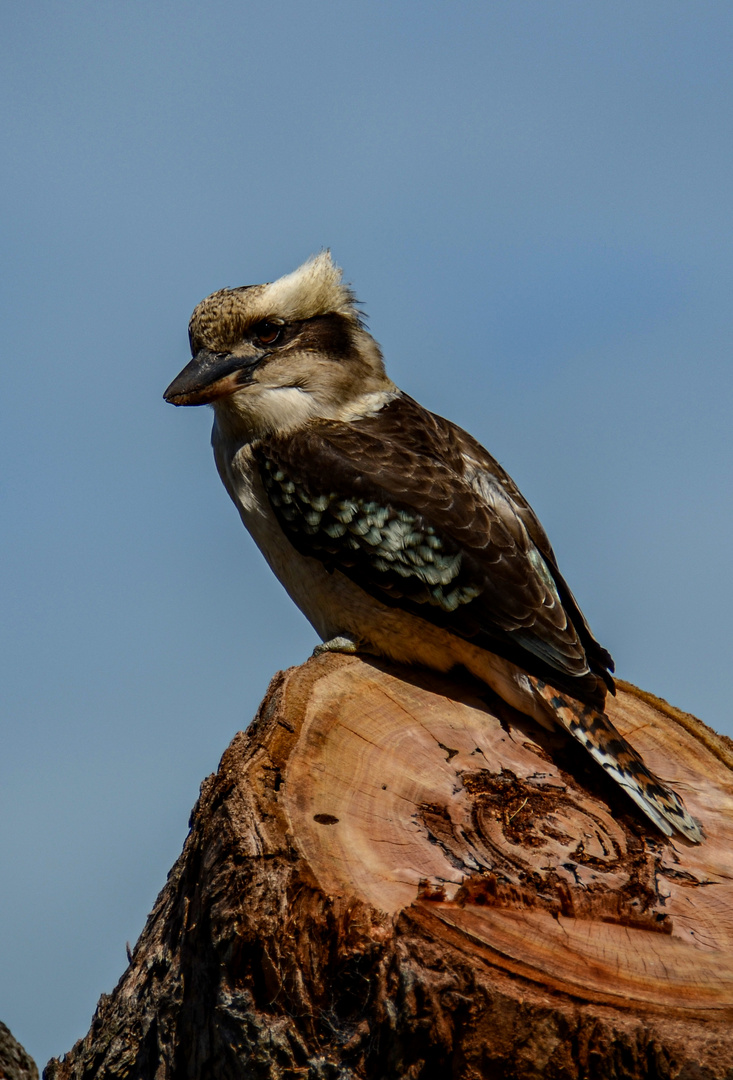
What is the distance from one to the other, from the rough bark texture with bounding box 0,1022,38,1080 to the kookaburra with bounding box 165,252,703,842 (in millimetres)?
2334

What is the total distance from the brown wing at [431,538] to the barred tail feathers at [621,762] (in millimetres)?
97

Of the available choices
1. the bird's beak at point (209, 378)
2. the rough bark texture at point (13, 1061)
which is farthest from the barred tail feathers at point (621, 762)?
the rough bark texture at point (13, 1061)

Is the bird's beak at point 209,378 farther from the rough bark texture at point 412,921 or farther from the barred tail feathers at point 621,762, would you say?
the barred tail feathers at point 621,762

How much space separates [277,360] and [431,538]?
1603mm

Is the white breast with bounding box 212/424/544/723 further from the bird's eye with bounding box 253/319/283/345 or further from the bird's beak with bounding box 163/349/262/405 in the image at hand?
the bird's eye with bounding box 253/319/283/345

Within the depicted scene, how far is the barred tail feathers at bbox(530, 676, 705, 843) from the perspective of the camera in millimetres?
4945

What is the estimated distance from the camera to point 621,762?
17.0ft

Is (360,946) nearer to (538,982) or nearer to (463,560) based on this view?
(538,982)

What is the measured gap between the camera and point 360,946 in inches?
151

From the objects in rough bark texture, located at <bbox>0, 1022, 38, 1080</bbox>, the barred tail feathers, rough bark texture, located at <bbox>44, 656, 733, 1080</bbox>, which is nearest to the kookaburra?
the barred tail feathers

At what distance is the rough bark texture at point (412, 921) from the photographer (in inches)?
144

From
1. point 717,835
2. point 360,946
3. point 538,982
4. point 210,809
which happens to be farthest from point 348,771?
point 717,835

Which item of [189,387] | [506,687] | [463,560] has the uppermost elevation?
[189,387]

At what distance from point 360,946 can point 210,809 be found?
0.95 meters
